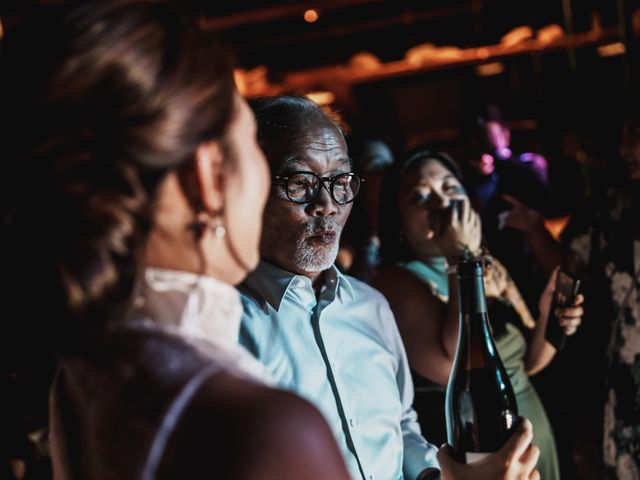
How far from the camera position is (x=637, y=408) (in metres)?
2.25

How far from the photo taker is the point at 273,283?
1354 millimetres

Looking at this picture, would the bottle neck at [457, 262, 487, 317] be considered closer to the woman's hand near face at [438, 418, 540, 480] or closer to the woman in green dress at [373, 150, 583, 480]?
the woman's hand near face at [438, 418, 540, 480]

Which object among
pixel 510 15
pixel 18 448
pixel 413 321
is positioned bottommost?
pixel 18 448

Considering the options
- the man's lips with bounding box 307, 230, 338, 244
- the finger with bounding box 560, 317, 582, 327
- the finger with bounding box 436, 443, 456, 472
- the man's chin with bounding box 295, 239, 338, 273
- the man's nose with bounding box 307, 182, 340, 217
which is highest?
the man's nose with bounding box 307, 182, 340, 217

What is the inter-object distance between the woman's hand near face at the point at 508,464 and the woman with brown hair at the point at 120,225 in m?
0.37

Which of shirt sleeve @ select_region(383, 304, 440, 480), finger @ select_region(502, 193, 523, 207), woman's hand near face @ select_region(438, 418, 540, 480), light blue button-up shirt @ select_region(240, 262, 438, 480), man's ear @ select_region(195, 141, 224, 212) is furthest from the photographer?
finger @ select_region(502, 193, 523, 207)

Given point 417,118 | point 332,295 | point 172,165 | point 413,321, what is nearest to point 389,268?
point 413,321

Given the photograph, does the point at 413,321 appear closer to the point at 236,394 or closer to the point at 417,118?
the point at 236,394

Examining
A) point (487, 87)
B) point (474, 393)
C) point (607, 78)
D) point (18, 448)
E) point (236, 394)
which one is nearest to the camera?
point (236, 394)

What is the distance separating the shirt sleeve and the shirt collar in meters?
0.18

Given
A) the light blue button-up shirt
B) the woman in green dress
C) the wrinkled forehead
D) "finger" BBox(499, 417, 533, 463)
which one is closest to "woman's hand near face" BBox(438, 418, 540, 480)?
"finger" BBox(499, 417, 533, 463)

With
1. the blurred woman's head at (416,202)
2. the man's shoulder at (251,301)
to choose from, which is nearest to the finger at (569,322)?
the blurred woman's head at (416,202)

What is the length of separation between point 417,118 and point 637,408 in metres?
4.41

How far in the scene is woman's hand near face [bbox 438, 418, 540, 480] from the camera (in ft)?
2.87
